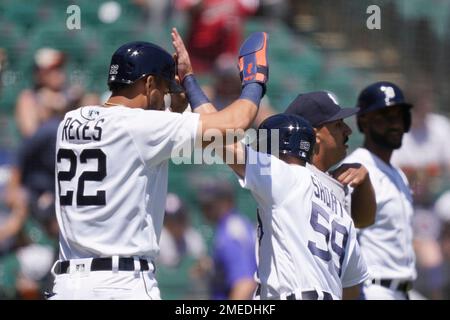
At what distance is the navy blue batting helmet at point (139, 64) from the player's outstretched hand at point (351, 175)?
1.15 metres

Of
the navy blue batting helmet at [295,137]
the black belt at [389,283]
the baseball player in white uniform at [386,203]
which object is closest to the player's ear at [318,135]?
the navy blue batting helmet at [295,137]

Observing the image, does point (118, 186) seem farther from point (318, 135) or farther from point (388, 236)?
point (388, 236)

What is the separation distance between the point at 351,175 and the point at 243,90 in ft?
3.42

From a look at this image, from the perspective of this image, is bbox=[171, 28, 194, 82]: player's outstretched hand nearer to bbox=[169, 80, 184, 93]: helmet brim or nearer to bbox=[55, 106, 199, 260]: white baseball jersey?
bbox=[169, 80, 184, 93]: helmet brim

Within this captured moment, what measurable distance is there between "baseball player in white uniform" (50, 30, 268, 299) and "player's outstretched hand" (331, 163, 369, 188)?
98cm

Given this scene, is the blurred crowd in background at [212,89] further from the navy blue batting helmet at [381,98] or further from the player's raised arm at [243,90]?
the player's raised arm at [243,90]

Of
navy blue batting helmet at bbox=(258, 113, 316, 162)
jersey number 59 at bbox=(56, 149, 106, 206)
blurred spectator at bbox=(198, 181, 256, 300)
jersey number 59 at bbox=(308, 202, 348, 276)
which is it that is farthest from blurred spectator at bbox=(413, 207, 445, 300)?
jersey number 59 at bbox=(56, 149, 106, 206)

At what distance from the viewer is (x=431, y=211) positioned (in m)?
8.52

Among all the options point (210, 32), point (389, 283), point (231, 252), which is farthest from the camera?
point (210, 32)

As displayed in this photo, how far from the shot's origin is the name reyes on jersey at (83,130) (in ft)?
13.7

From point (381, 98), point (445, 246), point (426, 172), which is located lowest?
point (445, 246)

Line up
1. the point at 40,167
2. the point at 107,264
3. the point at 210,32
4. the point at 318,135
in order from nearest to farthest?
the point at 107,264, the point at 318,135, the point at 40,167, the point at 210,32

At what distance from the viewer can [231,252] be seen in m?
7.56

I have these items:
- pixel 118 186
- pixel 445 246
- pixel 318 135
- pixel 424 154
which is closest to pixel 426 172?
pixel 424 154
